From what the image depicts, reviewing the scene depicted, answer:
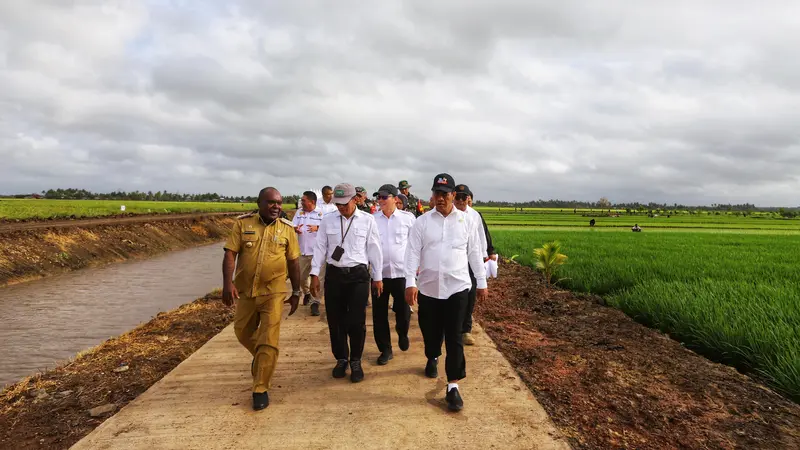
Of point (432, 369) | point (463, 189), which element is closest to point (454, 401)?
point (432, 369)

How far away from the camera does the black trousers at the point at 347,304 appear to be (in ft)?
14.9

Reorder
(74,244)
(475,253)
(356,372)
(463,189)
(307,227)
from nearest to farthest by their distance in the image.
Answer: (475,253), (356,372), (463,189), (307,227), (74,244)

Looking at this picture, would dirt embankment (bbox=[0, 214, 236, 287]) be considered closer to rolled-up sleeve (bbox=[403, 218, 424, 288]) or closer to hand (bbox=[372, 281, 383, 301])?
hand (bbox=[372, 281, 383, 301])

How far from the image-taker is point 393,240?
5.41 metres

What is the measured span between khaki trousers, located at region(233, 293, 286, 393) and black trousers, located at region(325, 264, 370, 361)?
599mm

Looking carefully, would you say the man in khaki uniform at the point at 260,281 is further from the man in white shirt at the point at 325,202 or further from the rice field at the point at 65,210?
the rice field at the point at 65,210

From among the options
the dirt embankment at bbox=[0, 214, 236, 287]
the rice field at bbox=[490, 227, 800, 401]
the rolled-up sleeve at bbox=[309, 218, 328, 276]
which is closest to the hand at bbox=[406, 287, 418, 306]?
the rolled-up sleeve at bbox=[309, 218, 328, 276]

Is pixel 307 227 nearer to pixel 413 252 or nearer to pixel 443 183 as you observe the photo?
pixel 413 252

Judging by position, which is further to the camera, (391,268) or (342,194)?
(391,268)

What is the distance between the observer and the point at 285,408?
12.6 ft

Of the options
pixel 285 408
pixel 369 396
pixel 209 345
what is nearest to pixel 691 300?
pixel 369 396

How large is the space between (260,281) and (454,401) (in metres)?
1.94

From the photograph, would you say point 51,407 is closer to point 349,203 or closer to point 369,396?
point 369,396

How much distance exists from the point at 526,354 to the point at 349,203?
2785 millimetres
